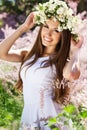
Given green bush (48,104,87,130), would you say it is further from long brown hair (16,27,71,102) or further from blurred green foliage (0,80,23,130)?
blurred green foliage (0,80,23,130)

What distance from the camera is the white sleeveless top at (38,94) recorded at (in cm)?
404

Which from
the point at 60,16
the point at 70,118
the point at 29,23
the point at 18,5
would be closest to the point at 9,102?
the point at 29,23

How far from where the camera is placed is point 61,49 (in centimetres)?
412

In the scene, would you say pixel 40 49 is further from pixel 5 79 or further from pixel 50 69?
pixel 5 79

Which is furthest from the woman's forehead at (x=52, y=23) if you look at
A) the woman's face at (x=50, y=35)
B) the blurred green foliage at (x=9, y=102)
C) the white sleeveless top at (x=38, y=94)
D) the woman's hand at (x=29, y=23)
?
the blurred green foliage at (x=9, y=102)

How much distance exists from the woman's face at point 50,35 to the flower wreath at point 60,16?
0.15 feet

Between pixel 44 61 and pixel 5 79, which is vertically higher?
pixel 44 61

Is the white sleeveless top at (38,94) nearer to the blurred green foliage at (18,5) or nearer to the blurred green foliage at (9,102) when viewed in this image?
the blurred green foliage at (9,102)

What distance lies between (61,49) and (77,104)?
2.49 feet

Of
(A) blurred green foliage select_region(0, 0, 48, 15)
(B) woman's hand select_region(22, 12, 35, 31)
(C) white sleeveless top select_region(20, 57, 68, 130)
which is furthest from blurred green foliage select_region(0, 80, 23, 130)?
(A) blurred green foliage select_region(0, 0, 48, 15)

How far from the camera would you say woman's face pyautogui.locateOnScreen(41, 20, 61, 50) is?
13.6 feet

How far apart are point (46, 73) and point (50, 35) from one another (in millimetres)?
286

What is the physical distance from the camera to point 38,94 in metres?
4.06

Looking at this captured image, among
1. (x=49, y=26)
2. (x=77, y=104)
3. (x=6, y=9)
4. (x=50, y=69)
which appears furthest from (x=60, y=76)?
(x=6, y=9)
